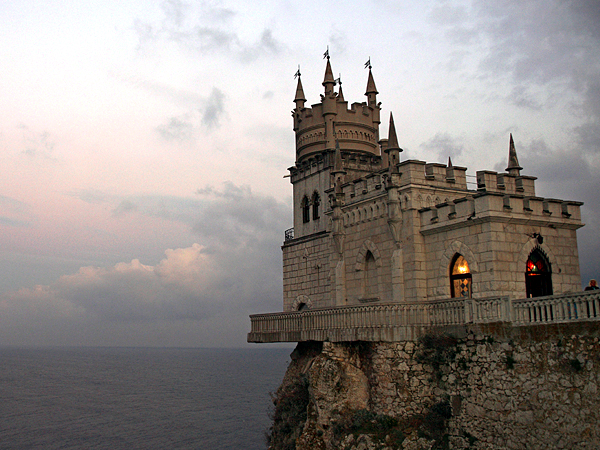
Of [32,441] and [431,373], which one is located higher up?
[431,373]

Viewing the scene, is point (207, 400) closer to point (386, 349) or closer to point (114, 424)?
point (114, 424)

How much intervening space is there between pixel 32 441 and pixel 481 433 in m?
43.8

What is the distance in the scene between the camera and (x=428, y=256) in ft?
74.8

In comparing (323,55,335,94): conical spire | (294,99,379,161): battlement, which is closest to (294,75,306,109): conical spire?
(294,99,379,161): battlement

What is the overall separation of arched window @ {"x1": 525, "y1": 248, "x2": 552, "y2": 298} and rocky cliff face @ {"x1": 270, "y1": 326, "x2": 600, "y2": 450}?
389cm

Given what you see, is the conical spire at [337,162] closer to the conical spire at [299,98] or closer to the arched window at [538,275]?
the conical spire at [299,98]

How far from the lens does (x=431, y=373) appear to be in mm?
19938

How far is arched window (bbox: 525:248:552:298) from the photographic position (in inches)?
822

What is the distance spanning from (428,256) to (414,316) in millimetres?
3250

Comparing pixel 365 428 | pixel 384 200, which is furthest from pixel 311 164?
pixel 365 428

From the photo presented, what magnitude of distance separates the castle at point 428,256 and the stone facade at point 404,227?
0.15 ft

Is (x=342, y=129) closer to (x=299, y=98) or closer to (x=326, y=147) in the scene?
(x=326, y=147)

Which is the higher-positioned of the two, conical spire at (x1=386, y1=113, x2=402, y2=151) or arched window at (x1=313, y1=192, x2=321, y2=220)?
conical spire at (x1=386, y1=113, x2=402, y2=151)

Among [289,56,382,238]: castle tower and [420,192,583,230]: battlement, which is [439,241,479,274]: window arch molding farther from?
[289,56,382,238]: castle tower
